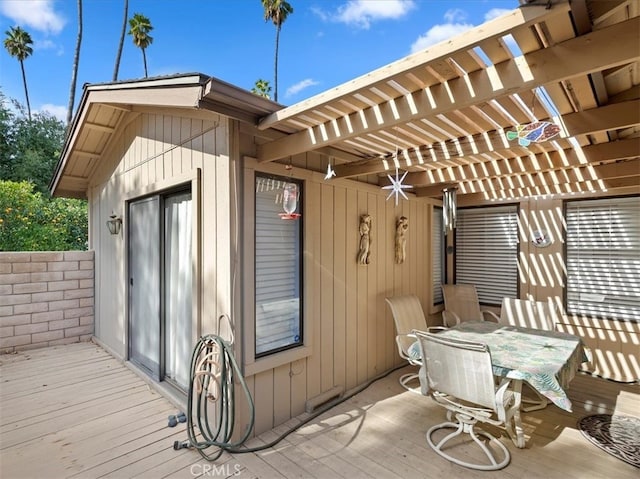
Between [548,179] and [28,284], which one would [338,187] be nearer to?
[548,179]

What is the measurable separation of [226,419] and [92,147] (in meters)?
4.70

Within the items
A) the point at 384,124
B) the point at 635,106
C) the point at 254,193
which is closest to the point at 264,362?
the point at 254,193

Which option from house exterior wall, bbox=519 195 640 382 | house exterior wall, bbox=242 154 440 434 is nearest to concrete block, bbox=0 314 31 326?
house exterior wall, bbox=242 154 440 434

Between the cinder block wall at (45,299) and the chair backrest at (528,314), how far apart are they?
648 centimetres

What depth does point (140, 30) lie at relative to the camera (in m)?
14.7

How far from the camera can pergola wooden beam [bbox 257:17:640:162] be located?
1.33 metres

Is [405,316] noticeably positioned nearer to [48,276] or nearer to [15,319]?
[48,276]

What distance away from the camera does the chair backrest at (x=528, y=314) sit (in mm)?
3980

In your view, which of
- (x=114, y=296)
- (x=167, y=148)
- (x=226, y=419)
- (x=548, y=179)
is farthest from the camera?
(x=114, y=296)

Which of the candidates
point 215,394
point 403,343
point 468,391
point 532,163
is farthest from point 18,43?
point 468,391

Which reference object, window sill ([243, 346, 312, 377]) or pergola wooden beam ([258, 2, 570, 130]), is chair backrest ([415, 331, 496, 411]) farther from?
pergola wooden beam ([258, 2, 570, 130])

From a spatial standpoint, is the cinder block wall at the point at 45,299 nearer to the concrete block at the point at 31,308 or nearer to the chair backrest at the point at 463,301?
the concrete block at the point at 31,308

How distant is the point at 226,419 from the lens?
242cm
